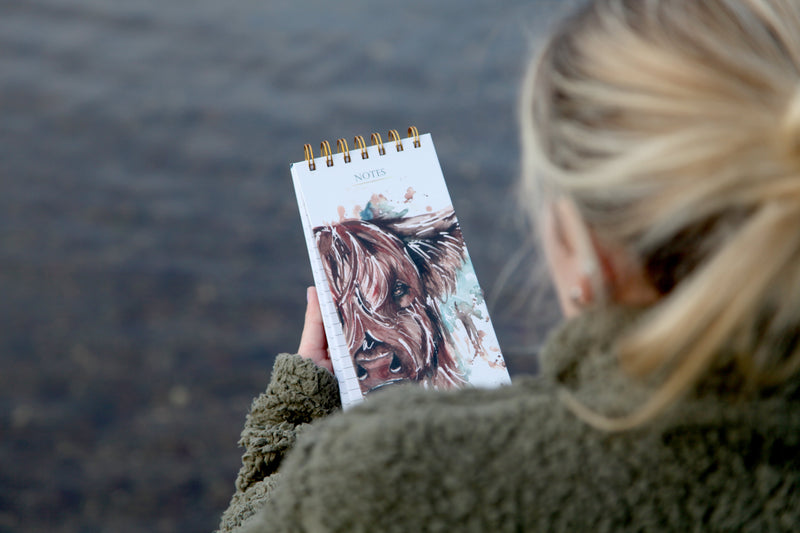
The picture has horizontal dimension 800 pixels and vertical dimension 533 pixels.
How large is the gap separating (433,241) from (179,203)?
124 cm

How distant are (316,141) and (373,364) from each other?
52.4 inches

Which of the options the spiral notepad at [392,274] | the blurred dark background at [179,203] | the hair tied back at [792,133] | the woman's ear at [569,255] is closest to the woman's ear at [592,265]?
the woman's ear at [569,255]

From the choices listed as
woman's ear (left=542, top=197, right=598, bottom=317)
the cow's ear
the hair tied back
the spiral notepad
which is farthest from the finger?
the hair tied back

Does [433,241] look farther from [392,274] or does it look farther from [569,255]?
[569,255]

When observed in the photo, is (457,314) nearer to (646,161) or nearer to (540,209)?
(540,209)

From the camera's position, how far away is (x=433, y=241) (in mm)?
1021

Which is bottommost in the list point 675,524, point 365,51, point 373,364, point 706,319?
point 675,524

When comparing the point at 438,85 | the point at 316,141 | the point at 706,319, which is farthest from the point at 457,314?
the point at 438,85

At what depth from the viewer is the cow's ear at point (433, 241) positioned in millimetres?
1012

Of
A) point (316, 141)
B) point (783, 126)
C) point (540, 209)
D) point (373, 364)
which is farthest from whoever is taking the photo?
point (316, 141)

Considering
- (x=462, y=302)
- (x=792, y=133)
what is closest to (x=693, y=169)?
(x=792, y=133)

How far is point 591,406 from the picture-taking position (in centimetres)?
53

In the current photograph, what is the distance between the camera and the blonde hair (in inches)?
17.8

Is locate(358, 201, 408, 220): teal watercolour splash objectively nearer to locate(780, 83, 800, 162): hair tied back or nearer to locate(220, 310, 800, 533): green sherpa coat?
locate(220, 310, 800, 533): green sherpa coat
